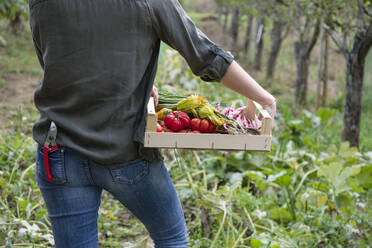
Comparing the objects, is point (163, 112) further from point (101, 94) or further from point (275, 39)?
point (275, 39)

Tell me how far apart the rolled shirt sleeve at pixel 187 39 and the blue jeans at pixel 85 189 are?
39 centimetres

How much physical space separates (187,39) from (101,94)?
0.33m

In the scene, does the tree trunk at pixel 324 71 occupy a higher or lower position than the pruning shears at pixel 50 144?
Result: higher

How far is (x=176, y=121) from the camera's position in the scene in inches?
66.3

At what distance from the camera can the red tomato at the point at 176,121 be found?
1676 mm

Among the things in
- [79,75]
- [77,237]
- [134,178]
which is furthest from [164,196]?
[79,75]

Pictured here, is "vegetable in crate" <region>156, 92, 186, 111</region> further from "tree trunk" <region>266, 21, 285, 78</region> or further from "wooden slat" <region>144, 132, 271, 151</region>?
"tree trunk" <region>266, 21, 285, 78</region>

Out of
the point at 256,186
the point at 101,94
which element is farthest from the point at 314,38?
the point at 101,94

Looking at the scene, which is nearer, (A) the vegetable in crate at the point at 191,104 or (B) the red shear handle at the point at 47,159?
(B) the red shear handle at the point at 47,159

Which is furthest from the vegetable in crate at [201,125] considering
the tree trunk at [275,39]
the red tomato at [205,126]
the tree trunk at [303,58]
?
the tree trunk at [275,39]

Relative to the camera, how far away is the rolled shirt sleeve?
139cm

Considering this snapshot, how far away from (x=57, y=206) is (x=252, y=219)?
2.00m

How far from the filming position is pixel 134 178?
153cm

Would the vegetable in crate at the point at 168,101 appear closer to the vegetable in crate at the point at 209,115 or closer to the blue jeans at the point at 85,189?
the vegetable in crate at the point at 209,115
